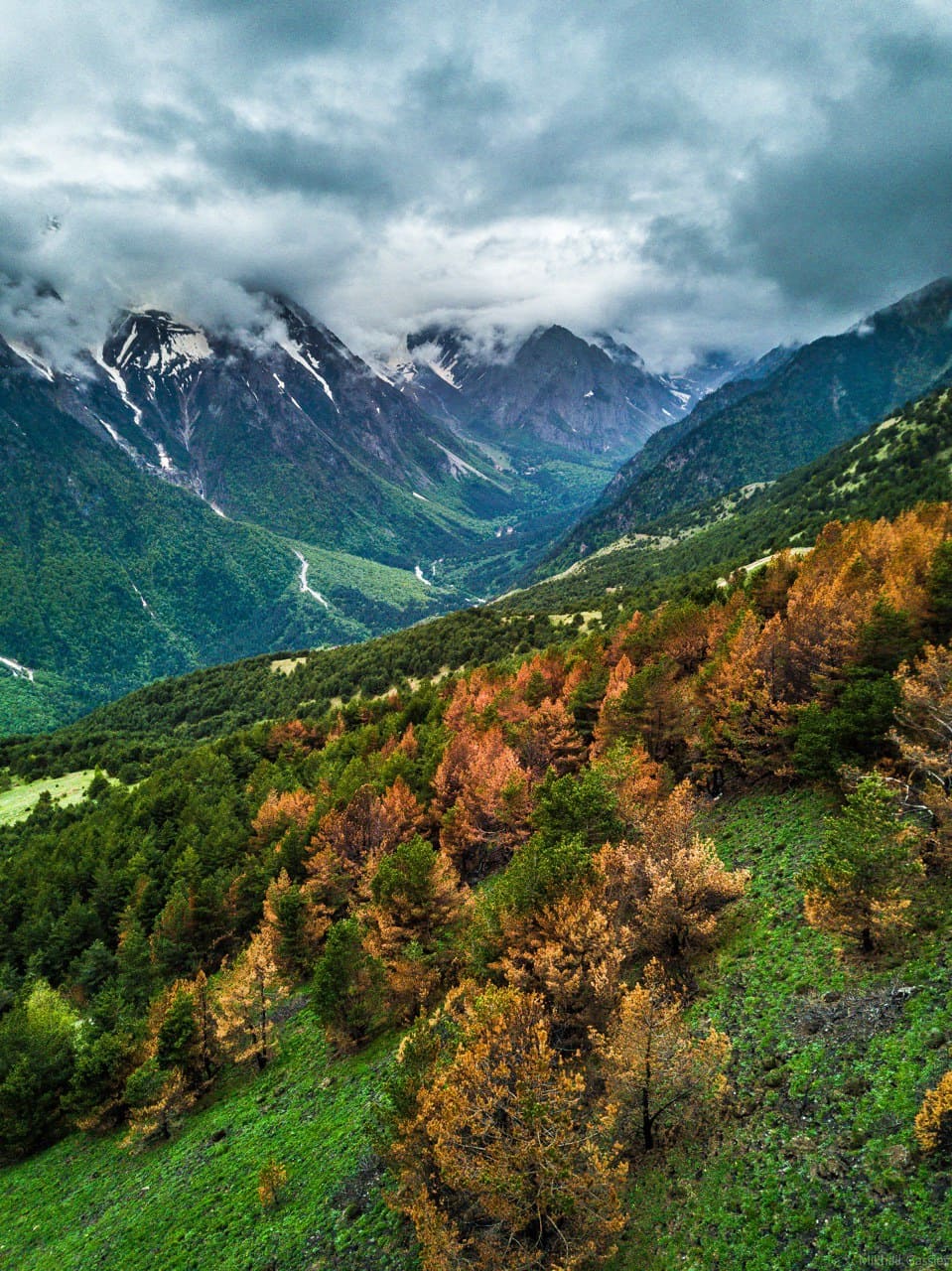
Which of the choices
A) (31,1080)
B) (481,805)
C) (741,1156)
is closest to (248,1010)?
(31,1080)

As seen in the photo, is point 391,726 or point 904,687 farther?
point 391,726

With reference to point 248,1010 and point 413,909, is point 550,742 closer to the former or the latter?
point 413,909

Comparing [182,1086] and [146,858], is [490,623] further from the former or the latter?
[182,1086]

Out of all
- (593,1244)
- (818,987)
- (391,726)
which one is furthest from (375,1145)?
(391,726)

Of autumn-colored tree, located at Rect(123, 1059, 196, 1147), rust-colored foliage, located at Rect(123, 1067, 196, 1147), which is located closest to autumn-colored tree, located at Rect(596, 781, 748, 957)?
rust-colored foliage, located at Rect(123, 1067, 196, 1147)

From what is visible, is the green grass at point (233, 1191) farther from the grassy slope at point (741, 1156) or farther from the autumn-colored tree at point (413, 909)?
the autumn-colored tree at point (413, 909)

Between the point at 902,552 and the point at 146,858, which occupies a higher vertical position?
the point at 902,552

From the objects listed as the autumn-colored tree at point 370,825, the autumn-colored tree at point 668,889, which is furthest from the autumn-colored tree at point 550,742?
the autumn-colored tree at point 668,889
